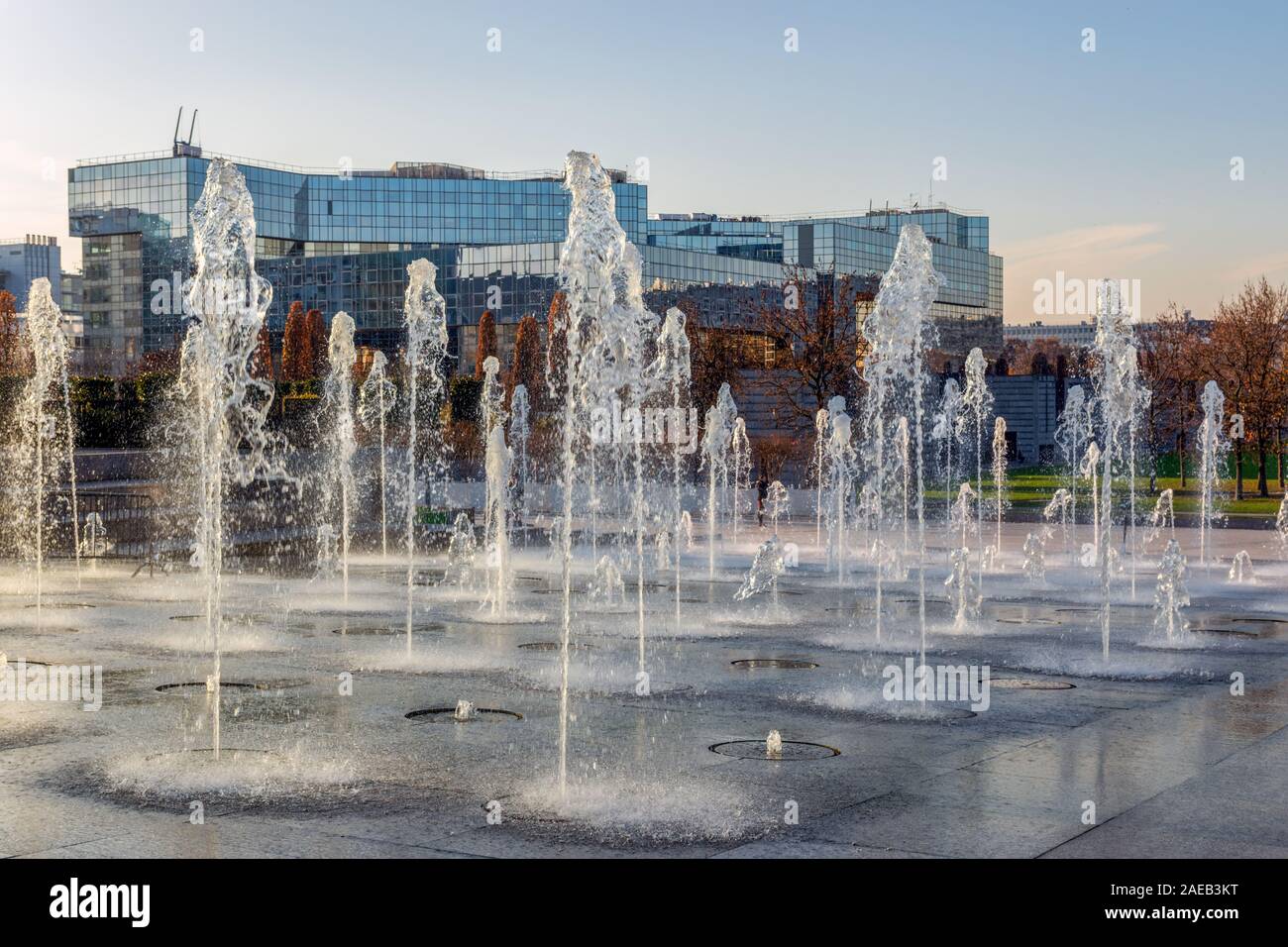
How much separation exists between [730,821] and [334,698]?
441 centimetres

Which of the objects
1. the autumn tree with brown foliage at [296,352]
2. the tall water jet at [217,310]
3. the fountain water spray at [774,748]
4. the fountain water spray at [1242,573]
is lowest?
the fountain water spray at [1242,573]

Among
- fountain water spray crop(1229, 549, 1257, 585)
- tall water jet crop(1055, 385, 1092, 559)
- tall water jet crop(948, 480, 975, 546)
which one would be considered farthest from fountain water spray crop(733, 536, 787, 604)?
tall water jet crop(1055, 385, 1092, 559)

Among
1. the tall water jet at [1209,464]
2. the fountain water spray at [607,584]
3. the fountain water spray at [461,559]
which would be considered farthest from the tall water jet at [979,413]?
the fountain water spray at [461,559]

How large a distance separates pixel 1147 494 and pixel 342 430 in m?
34.1

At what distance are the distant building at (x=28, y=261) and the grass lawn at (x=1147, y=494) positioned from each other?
11386cm

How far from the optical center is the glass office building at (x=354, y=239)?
328ft

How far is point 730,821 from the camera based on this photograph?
7.14m

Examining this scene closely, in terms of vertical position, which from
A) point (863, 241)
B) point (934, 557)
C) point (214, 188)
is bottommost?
point (934, 557)

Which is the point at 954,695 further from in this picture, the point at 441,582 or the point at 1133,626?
the point at 441,582

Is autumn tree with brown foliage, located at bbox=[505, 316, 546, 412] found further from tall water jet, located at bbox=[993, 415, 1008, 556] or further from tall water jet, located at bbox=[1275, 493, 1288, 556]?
tall water jet, located at bbox=[1275, 493, 1288, 556]

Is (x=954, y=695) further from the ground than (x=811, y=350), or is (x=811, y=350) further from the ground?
(x=811, y=350)

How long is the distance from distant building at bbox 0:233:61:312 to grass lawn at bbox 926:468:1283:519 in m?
114

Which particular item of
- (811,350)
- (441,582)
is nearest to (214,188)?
(441,582)

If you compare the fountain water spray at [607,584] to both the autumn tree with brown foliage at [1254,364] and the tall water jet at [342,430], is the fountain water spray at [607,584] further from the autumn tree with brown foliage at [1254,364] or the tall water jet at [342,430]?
the autumn tree with brown foliage at [1254,364]
